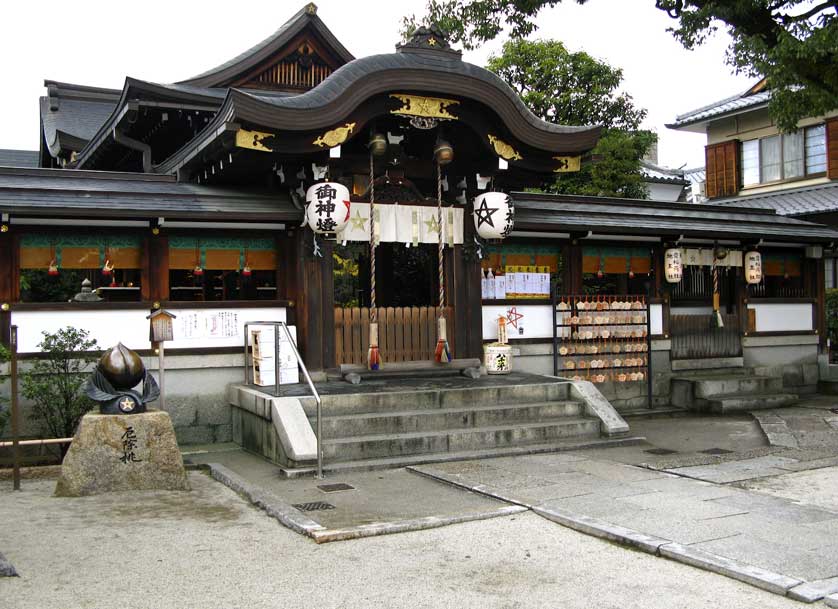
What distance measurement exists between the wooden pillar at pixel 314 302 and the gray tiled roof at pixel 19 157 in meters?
22.1

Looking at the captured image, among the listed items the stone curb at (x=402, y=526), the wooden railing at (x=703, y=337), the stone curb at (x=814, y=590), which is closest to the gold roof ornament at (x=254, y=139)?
the stone curb at (x=402, y=526)

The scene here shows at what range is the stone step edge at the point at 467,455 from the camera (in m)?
10.1

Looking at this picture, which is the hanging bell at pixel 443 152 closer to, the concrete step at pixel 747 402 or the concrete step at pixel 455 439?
the concrete step at pixel 455 439

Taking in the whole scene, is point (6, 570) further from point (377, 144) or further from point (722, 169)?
point (722, 169)

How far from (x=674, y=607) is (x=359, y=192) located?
29.9 ft

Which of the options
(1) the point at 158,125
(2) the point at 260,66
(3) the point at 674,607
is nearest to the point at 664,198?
(2) the point at 260,66

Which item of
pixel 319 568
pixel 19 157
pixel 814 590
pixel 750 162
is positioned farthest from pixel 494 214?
pixel 19 157

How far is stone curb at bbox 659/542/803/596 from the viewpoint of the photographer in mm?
5804

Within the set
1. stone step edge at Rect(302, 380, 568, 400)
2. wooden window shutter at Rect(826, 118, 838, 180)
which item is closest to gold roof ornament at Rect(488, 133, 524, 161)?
stone step edge at Rect(302, 380, 568, 400)

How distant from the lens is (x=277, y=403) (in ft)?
35.2

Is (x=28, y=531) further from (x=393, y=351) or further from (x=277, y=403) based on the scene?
(x=393, y=351)

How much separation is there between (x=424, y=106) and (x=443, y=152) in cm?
83

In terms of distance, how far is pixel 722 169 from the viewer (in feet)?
90.6

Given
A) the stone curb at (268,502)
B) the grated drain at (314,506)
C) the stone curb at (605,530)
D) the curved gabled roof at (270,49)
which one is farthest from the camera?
the curved gabled roof at (270,49)
